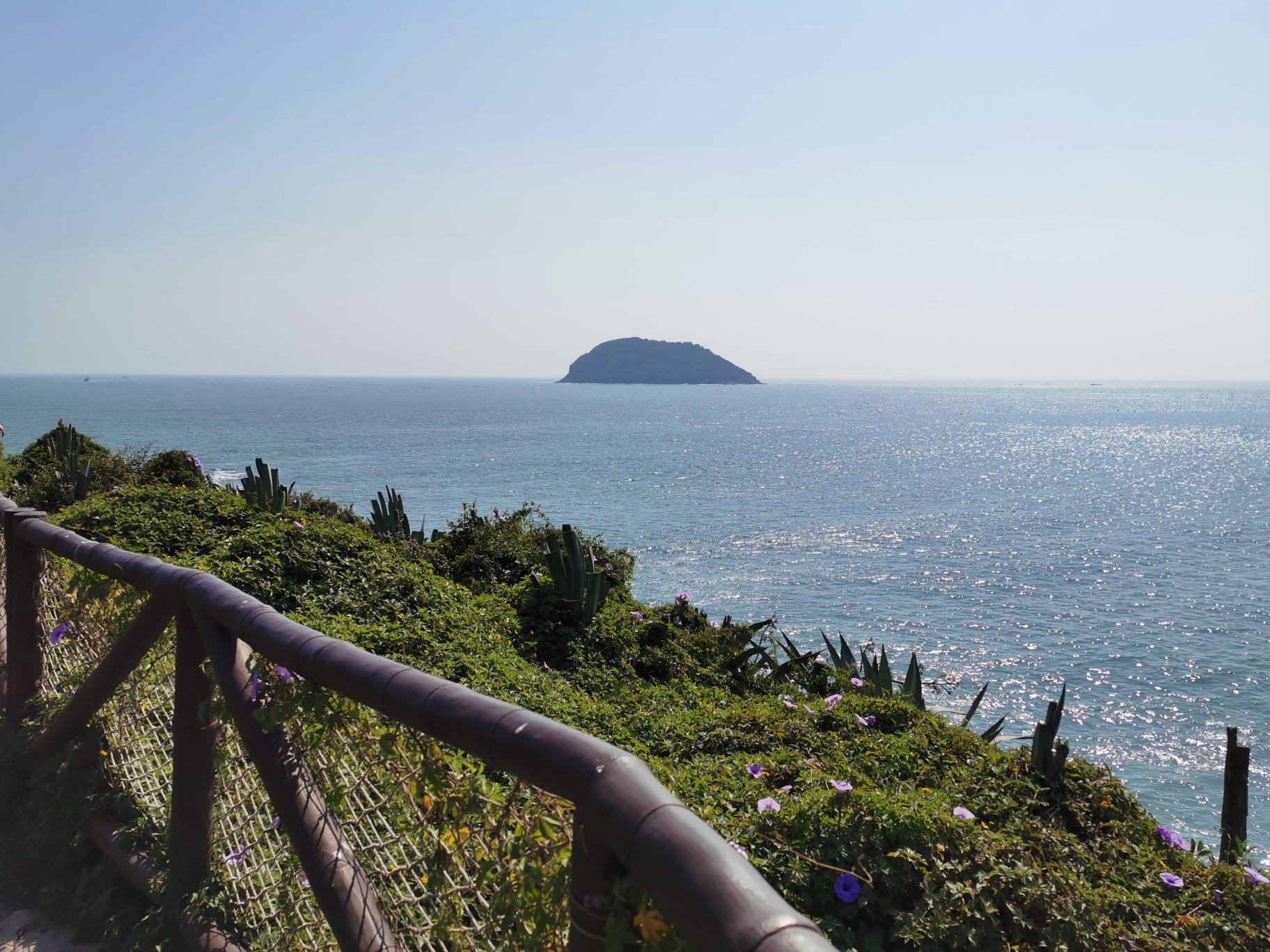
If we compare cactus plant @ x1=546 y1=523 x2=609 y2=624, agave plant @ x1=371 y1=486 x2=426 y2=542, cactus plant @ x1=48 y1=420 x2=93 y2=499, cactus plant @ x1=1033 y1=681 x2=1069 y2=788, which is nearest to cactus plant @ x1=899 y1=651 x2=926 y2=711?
cactus plant @ x1=1033 y1=681 x2=1069 y2=788

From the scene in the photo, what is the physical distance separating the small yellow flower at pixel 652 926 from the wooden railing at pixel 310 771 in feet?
0.24

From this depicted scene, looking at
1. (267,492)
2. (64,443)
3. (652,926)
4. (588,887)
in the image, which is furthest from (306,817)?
(64,443)

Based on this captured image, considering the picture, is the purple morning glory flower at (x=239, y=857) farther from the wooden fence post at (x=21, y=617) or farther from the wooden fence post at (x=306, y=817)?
the wooden fence post at (x=21, y=617)

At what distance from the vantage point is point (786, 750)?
17.1 feet

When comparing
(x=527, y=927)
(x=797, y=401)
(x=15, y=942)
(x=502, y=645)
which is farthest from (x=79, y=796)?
(x=797, y=401)

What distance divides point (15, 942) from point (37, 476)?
11.7 meters

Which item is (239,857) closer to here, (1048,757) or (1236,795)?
(1048,757)

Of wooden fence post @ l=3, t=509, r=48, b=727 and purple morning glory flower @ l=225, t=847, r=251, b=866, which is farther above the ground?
wooden fence post @ l=3, t=509, r=48, b=727

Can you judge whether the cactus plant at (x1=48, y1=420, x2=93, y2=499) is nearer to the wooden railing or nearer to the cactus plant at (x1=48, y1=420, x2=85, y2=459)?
the cactus plant at (x1=48, y1=420, x2=85, y2=459)

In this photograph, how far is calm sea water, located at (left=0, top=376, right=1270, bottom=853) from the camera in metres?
16.0

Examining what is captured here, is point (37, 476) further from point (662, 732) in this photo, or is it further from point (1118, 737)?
point (1118, 737)

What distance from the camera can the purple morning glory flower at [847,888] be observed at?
10.5 ft

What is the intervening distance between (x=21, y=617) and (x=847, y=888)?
369 cm

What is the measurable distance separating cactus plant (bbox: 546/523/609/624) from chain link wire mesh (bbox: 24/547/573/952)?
Result: 5.48m
